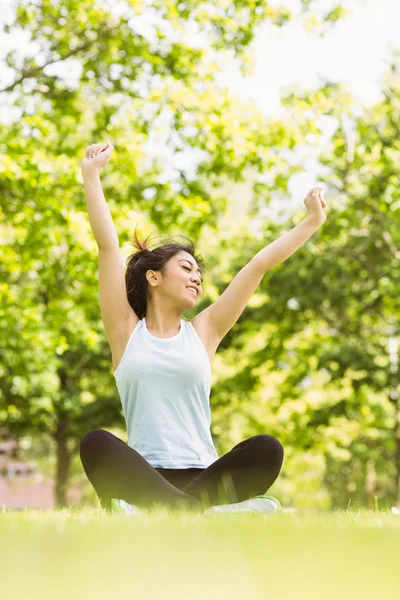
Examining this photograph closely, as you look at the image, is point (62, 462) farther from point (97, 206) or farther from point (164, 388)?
point (164, 388)

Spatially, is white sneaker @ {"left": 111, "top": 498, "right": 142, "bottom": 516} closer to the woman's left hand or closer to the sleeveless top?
the sleeveless top

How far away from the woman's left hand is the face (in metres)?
0.80

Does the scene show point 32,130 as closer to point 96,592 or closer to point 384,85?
point 384,85

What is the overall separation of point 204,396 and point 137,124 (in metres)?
8.07

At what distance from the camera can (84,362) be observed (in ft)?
78.8

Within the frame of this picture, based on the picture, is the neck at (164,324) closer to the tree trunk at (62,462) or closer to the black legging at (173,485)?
the black legging at (173,485)

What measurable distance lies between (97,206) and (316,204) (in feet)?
4.44

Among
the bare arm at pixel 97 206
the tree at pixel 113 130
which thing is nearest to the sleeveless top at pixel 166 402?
the bare arm at pixel 97 206

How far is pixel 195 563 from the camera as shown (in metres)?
1.88

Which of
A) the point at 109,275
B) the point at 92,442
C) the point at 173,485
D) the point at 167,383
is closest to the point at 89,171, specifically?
the point at 109,275

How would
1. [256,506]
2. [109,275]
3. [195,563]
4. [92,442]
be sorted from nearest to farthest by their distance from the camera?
[195,563]
[256,506]
[92,442]
[109,275]

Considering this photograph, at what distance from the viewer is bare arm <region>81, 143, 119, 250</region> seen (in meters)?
5.04

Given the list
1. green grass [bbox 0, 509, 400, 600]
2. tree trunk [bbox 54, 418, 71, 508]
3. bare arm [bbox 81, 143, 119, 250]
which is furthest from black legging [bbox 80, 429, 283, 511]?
tree trunk [bbox 54, 418, 71, 508]

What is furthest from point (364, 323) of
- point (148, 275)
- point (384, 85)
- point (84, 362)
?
point (148, 275)
